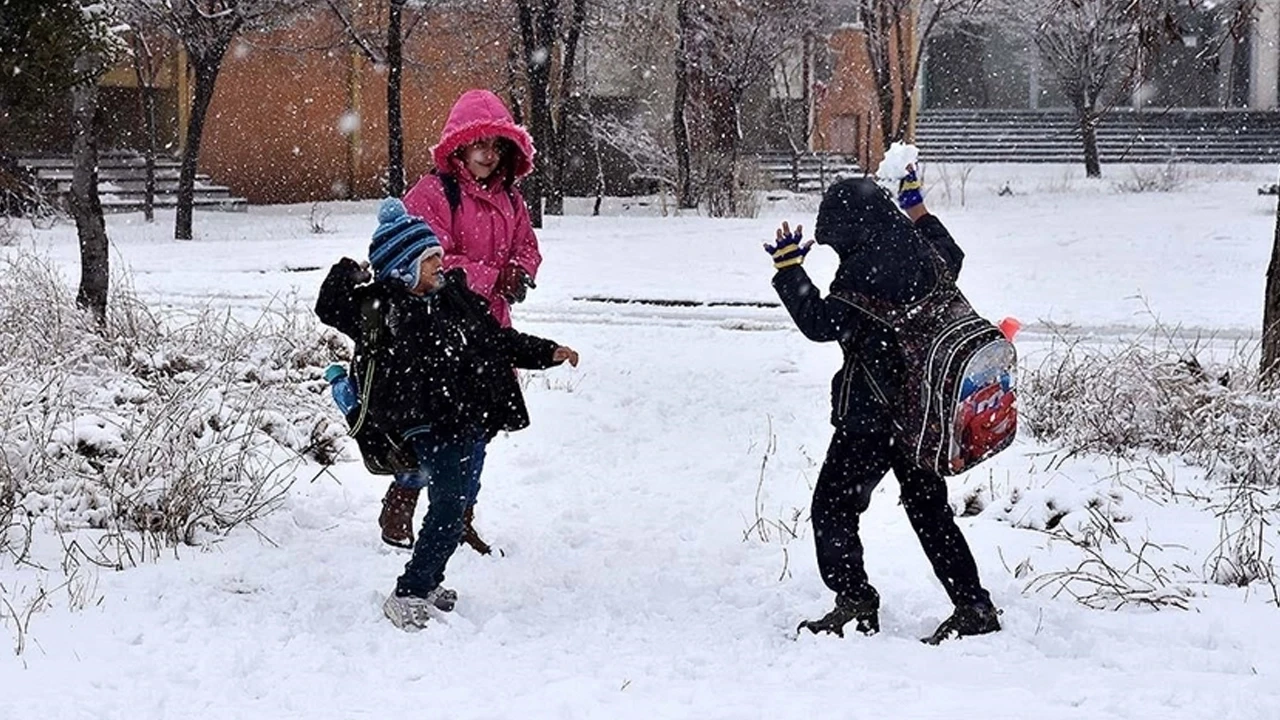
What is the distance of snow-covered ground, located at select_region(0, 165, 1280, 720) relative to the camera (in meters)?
4.08

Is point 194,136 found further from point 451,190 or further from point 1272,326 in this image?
point 1272,326

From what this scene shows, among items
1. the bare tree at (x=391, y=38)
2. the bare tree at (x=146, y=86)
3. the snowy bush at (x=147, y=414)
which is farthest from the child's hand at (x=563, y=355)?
the bare tree at (x=146, y=86)

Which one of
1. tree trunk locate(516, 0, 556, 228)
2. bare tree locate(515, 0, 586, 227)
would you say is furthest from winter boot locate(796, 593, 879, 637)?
tree trunk locate(516, 0, 556, 228)

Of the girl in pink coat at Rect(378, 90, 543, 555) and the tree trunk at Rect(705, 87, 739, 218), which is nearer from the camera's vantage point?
the girl in pink coat at Rect(378, 90, 543, 555)

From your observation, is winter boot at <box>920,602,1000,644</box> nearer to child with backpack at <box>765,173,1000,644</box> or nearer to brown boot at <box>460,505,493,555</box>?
child with backpack at <box>765,173,1000,644</box>

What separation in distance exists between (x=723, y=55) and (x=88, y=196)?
19930mm

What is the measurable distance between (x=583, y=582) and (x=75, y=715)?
201cm

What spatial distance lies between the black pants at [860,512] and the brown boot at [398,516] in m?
1.72

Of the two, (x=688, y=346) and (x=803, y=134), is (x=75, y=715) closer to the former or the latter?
(x=688, y=346)

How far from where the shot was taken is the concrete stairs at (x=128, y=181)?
26.8 m

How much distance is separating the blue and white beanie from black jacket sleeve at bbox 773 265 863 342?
1.12 meters

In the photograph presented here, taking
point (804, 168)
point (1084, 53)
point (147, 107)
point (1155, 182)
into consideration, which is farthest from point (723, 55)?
point (1084, 53)

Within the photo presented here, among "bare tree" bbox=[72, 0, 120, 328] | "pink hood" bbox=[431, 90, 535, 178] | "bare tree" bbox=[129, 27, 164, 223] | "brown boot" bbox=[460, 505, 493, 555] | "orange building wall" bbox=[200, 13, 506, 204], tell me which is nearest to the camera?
"pink hood" bbox=[431, 90, 535, 178]

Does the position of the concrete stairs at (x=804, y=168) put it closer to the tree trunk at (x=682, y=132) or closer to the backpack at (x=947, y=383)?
the tree trunk at (x=682, y=132)
